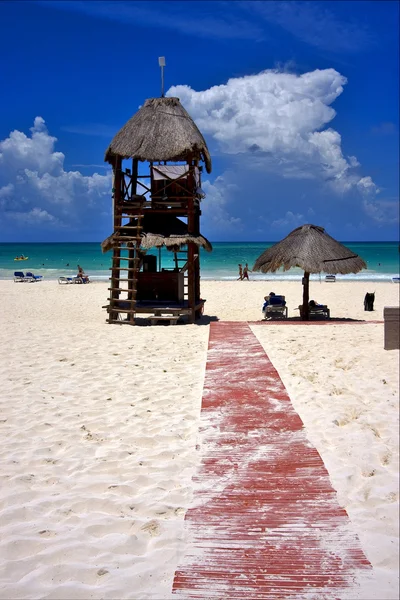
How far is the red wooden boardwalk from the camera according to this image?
307cm

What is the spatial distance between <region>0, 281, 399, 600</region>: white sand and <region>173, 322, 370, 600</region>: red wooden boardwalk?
135 millimetres

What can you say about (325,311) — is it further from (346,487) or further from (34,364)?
(346,487)

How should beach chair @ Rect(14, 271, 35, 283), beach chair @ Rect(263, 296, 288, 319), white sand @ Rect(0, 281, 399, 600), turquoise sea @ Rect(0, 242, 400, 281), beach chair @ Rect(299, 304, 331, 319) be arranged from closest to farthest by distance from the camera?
white sand @ Rect(0, 281, 399, 600) < beach chair @ Rect(299, 304, 331, 319) < beach chair @ Rect(263, 296, 288, 319) < beach chair @ Rect(14, 271, 35, 283) < turquoise sea @ Rect(0, 242, 400, 281)

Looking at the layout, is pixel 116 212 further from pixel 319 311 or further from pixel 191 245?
pixel 319 311

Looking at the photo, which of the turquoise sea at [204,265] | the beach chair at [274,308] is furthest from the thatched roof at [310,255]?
the turquoise sea at [204,265]

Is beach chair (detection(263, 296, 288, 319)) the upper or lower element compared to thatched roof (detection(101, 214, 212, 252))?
lower

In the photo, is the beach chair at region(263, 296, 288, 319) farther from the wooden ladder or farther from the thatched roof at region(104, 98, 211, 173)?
the thatched roof at region(104, 98, 211, 173)

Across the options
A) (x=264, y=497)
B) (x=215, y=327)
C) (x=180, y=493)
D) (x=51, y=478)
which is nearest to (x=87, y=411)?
(x=51, y=478)

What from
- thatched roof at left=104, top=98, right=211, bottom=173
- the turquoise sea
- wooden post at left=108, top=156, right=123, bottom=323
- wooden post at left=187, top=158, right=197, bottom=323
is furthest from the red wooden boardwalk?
thatched roof at left=104, top=98, right=211, bottom=173

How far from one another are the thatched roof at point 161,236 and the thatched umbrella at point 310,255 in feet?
6.19

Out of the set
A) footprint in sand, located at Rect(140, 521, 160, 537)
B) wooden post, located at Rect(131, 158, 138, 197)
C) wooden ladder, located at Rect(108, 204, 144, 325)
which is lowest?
footprint in sand, located at Rect(140, 521, 160, 537)

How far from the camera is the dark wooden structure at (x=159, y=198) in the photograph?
1342 centimetres

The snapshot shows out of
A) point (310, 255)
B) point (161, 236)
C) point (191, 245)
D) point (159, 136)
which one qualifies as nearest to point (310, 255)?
point (310, 255)

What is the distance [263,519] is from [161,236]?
10.4m
